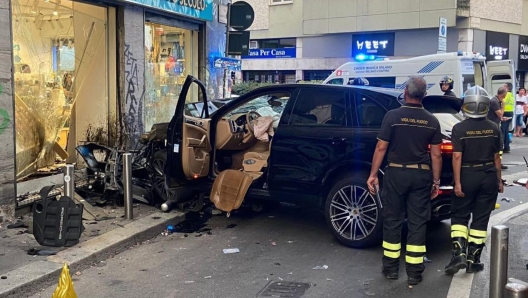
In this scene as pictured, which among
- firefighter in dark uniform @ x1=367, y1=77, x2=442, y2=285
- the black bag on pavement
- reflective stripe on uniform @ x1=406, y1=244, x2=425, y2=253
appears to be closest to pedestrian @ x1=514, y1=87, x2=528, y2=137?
firefighter in dark uniform @ x1=367, y1=77, x2=442, y2=285

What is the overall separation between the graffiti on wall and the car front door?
12.7ft

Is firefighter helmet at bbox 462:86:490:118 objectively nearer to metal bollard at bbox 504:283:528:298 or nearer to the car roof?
the car roof

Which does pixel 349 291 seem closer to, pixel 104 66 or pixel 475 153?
pixel 475 153

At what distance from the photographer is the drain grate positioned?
5.09 meters

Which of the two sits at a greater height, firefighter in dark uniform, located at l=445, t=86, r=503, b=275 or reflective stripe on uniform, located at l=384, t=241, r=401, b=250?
firefighter in dark uniform, located at l=445, t=86, r=503, b=275

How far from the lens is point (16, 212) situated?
24.3 feet

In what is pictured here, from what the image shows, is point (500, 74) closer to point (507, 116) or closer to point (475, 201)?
point (507, 116)

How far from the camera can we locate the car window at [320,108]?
661 cm

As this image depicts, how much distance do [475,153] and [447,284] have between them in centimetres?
120

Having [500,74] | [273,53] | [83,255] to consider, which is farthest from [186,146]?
[273,53]

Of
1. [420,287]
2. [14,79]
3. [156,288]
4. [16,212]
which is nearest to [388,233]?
[420,287]

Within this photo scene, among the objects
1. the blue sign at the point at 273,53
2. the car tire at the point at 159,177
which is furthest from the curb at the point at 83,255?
the blue sign at the point at 273,53

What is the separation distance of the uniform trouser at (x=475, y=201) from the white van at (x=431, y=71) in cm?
760

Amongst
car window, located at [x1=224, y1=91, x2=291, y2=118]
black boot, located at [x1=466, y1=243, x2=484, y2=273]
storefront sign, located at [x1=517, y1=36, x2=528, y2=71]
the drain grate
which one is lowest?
the drain grate
